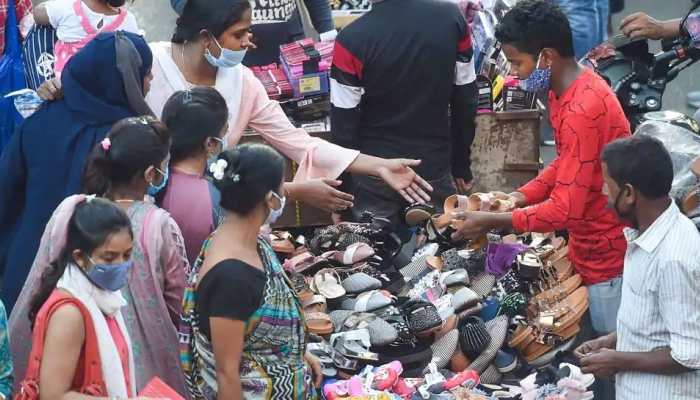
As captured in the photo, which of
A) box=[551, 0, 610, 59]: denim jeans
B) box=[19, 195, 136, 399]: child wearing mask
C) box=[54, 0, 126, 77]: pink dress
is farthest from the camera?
box=[551, 0, 610, 59]: denim jeans

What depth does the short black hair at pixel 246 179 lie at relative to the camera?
3.01 meters

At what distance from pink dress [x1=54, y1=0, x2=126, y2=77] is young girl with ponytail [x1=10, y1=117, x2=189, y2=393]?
1.88m

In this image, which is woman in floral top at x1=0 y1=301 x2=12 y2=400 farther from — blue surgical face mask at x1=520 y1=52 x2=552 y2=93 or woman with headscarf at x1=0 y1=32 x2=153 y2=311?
blue surgical face mask at x1=520 y1=52 x2=552 y2=93

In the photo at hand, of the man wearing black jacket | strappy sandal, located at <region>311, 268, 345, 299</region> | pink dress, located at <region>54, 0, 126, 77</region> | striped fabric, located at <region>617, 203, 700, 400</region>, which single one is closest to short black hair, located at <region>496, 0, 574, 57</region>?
the man wearing black jacket

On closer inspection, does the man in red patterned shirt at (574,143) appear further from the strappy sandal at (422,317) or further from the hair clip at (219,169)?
the hair clip at (219,169)

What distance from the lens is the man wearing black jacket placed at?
4688 mm

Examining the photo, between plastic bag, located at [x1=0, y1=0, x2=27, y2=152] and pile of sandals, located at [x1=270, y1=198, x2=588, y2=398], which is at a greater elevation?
plastic bag, located at [x1=0, y1=0, x2=27, y2=152]

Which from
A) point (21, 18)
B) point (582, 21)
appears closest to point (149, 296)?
point (21, 18)

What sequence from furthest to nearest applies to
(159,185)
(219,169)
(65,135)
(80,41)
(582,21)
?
(582,21), (80,41), (65,135), (159,185), (219,169)

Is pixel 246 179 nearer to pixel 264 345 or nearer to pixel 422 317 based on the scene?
pixel 264 345

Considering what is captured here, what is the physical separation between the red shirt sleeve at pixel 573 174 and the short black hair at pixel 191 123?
132 cm

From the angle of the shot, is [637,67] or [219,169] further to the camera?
[637,67]

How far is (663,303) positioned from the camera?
3.10m

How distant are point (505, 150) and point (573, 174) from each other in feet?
5.19
